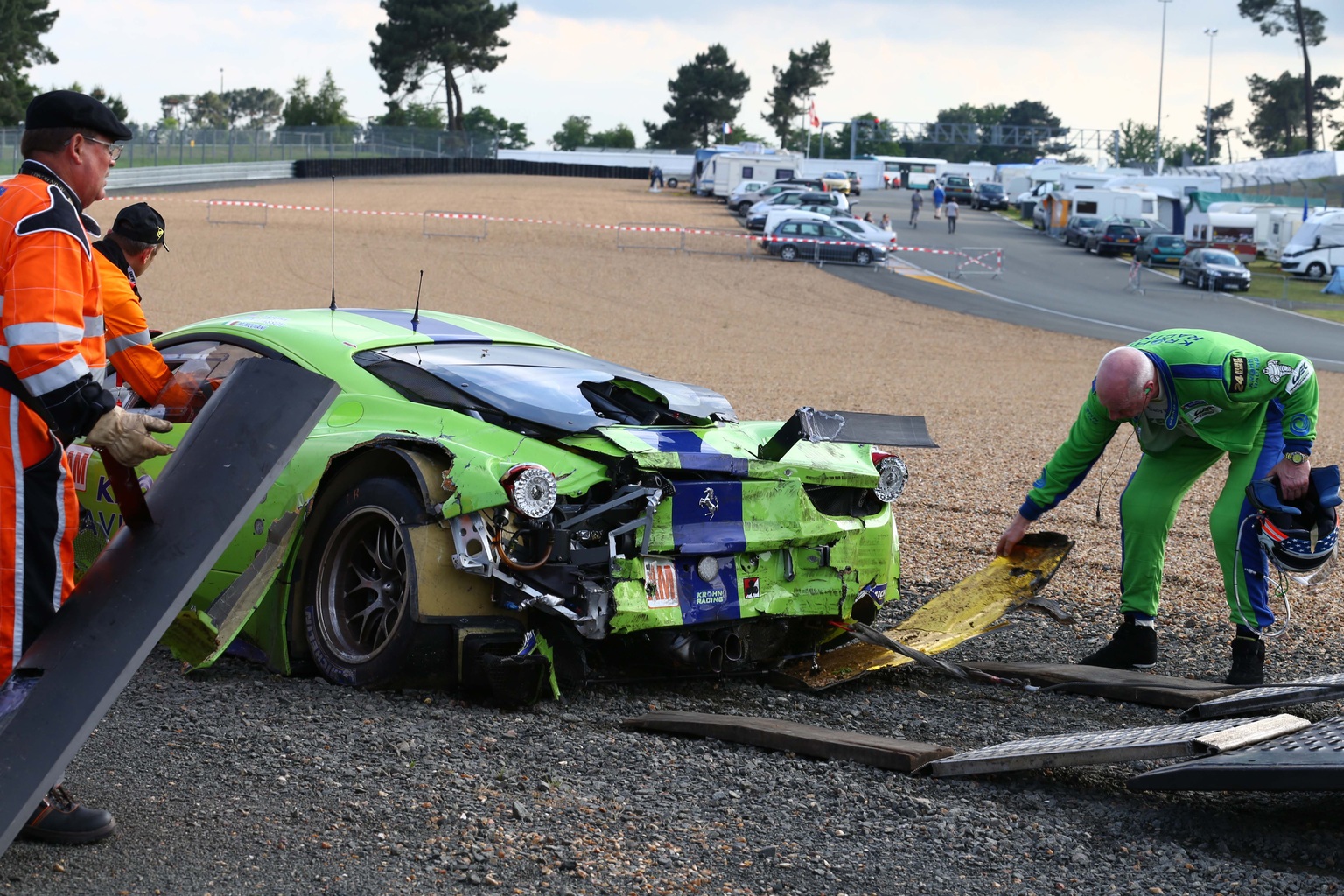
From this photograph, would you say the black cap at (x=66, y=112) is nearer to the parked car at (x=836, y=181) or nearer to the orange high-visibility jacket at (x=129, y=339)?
the orange high-visibility jacket at (x=129, y=339)

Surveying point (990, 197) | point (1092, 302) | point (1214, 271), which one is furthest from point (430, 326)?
point (990, 197)

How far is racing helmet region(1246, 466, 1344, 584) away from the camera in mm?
5578

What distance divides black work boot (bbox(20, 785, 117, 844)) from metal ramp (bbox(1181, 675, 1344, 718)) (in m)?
3.62

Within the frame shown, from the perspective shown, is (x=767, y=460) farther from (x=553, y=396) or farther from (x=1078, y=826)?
(x=1078, y=826)

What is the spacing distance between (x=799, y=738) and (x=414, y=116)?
9661 centimetres

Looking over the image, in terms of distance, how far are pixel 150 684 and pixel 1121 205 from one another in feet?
170

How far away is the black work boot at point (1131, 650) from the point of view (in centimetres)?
608

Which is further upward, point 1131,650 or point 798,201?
point 798,201

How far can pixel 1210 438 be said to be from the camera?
583cm

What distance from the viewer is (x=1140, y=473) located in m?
6.26

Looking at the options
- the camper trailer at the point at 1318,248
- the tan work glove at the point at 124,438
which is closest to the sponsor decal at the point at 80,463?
the tan work glove at the point at 124,438

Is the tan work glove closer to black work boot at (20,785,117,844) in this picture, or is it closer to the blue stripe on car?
Answer: black work boot at (20,785,117,844)

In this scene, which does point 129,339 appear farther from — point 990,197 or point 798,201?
point 990,197

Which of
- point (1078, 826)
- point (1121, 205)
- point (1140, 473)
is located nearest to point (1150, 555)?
point (1140, 473)
